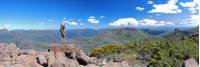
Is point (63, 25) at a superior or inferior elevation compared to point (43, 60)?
superior

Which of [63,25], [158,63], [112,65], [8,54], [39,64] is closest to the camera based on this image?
[112,65]

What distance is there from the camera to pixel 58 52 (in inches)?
1315

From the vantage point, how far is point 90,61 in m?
33.2

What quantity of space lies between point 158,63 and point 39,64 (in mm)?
18429

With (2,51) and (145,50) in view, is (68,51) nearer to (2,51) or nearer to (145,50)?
(2,51)

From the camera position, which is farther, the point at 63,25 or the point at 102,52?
the point at 102,52

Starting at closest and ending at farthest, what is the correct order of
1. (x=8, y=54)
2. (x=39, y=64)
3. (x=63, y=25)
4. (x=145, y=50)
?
(x=39, y=64) → (x=8, y=54) → (x=63, y=25) → (x=145, y=50)

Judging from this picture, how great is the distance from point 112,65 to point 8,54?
12090 mm

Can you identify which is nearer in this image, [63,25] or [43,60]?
[43,60]

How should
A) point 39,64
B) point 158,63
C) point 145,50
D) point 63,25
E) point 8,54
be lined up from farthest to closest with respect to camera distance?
1. point 145,50
2. point 158,63
3. point 63,25
4. point 8,54
5. point 39,64

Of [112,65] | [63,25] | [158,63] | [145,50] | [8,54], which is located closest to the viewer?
[112,65]

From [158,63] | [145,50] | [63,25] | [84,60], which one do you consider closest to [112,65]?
[84,60]

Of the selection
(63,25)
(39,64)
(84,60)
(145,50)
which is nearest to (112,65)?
(39,64)

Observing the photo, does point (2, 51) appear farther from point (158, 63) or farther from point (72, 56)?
point (158, 63)
